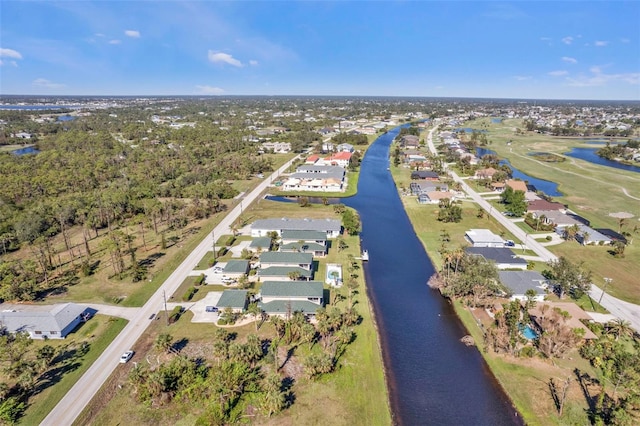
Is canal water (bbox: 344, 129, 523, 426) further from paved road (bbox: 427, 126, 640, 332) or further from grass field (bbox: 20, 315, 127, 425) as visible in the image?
grass field (bbox: 20, 315, 127, 425)

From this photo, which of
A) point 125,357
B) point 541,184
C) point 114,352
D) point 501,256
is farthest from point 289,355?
point 541,184

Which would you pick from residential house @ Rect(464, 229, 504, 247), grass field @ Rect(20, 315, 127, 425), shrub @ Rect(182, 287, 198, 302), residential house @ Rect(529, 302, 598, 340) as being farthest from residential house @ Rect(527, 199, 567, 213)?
grass field @ Rect(20, 315, 127, 425)

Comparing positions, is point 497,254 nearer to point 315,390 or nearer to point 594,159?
point 315,390

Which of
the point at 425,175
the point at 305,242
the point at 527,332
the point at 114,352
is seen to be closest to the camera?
the point at 114,352

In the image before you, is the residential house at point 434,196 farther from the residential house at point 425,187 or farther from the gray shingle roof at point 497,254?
the gray shingle roof at point 497,254

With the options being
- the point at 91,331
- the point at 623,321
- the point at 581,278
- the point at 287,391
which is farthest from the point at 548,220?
the point at 91,331

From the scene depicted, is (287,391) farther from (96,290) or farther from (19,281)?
(19,281)

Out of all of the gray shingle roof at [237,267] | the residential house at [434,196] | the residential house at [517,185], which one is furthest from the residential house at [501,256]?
the residential house at [517,185]
